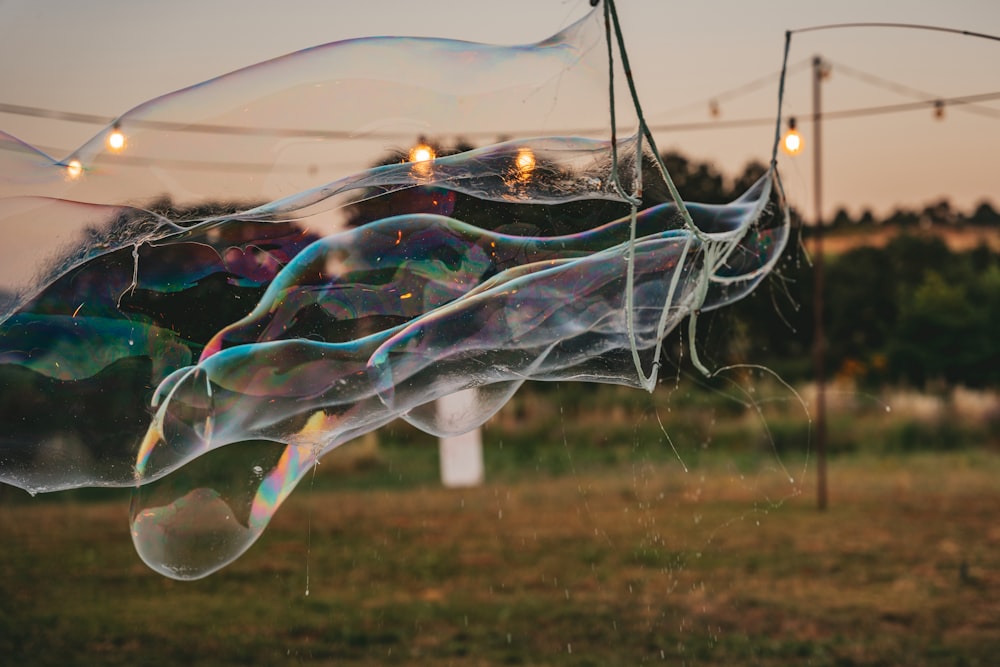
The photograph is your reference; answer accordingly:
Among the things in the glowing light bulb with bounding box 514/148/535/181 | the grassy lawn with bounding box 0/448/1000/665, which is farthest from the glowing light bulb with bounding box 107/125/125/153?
the grassy lawn with bounding box 0/448/1000/665

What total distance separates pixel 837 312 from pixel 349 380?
18.5 meters

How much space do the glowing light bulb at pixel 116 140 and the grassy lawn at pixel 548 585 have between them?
3.49 metres

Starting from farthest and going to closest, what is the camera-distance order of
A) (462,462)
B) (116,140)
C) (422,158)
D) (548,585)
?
(462,462), (548,585), (422,158), (116,140)

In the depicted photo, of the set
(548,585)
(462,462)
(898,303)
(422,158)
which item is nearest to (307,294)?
(422,158)

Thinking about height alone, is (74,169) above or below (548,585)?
above

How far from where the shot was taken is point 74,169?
3637 mm

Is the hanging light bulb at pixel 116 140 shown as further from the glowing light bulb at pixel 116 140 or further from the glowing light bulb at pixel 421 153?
the glowing light bulb at pixel 421 153

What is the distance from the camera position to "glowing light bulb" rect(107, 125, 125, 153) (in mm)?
3541

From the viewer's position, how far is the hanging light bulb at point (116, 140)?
3543mm

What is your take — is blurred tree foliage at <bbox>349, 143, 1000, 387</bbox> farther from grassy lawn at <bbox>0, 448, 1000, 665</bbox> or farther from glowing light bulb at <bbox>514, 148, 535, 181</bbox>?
glowing light bulb at <bbox>514, 148, 535, 181</bbox>

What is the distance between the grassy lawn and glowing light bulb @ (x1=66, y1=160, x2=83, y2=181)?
11.2 feet

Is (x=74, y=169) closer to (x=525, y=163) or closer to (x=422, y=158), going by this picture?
(x=422, y=158)

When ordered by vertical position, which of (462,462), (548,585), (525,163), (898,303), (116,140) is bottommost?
(462,462)

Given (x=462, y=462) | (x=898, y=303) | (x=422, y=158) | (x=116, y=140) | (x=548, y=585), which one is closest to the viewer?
(x=116, y=140)
